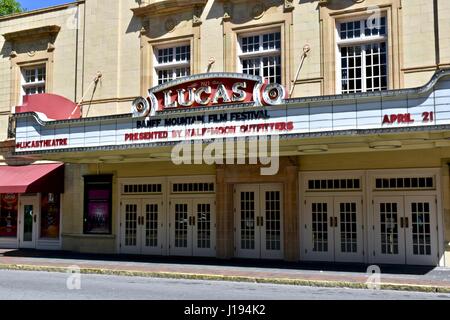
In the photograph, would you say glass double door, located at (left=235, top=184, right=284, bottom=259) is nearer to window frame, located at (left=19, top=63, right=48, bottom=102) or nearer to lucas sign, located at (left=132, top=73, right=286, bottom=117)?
lucas sign, located at (left=132, top=73, right=286, bottom=117)

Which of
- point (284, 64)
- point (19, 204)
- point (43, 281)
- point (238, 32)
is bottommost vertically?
point (43, 281)

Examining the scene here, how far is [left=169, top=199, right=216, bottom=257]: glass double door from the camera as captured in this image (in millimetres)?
19672

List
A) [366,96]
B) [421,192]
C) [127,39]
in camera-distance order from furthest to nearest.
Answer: [127,39] → [421,192] → [366,96]

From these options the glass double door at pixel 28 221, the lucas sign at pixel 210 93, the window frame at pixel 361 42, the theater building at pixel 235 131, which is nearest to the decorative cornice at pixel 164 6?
the theater building at pixel 235 131

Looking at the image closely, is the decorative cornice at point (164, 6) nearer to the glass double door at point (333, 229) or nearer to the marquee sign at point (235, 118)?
the marquee sign at point (235, 118)

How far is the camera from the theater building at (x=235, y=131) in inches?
614

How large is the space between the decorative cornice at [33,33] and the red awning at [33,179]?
5356 millimetres

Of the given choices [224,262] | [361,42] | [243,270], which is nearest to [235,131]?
[243,270]

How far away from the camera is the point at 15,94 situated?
2383cm

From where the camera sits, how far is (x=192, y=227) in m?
20.0

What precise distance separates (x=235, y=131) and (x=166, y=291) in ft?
16.5
